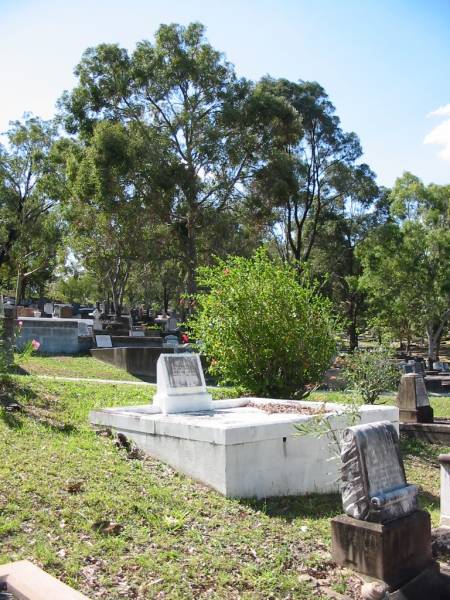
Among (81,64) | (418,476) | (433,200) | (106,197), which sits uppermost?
(81,64)

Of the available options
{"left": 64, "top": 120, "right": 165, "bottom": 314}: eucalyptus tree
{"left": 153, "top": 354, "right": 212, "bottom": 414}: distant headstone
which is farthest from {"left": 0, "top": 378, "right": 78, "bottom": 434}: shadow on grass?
{"left": 64, "top": 120, "right": 165, "bottom": 314}: eucalyptus tree

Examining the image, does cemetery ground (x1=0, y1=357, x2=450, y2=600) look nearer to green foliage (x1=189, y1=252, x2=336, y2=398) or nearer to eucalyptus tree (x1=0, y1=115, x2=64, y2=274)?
green foliage (x1=189, y1=252, x2=336, y2=398)

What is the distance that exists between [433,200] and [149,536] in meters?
33.1

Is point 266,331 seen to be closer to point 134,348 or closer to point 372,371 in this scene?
point 372,371

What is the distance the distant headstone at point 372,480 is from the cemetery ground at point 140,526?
0.58 m

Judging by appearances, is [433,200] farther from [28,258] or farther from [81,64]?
[28,258]

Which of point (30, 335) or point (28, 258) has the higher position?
point (28, 258)

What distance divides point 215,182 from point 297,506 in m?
21.9

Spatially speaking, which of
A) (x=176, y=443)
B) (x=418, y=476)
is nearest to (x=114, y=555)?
(x=176, y=443)

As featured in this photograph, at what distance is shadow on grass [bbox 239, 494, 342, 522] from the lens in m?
6.31

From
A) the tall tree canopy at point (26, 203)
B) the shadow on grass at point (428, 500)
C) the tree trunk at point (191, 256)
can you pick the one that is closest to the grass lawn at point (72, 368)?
the tree trunk at point (191, 256)

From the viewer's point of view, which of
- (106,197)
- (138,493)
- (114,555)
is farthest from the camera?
(106,197)

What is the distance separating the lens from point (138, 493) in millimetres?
5941

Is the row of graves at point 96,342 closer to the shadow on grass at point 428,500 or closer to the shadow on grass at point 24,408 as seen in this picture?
the shadow on grass at point 24,408
